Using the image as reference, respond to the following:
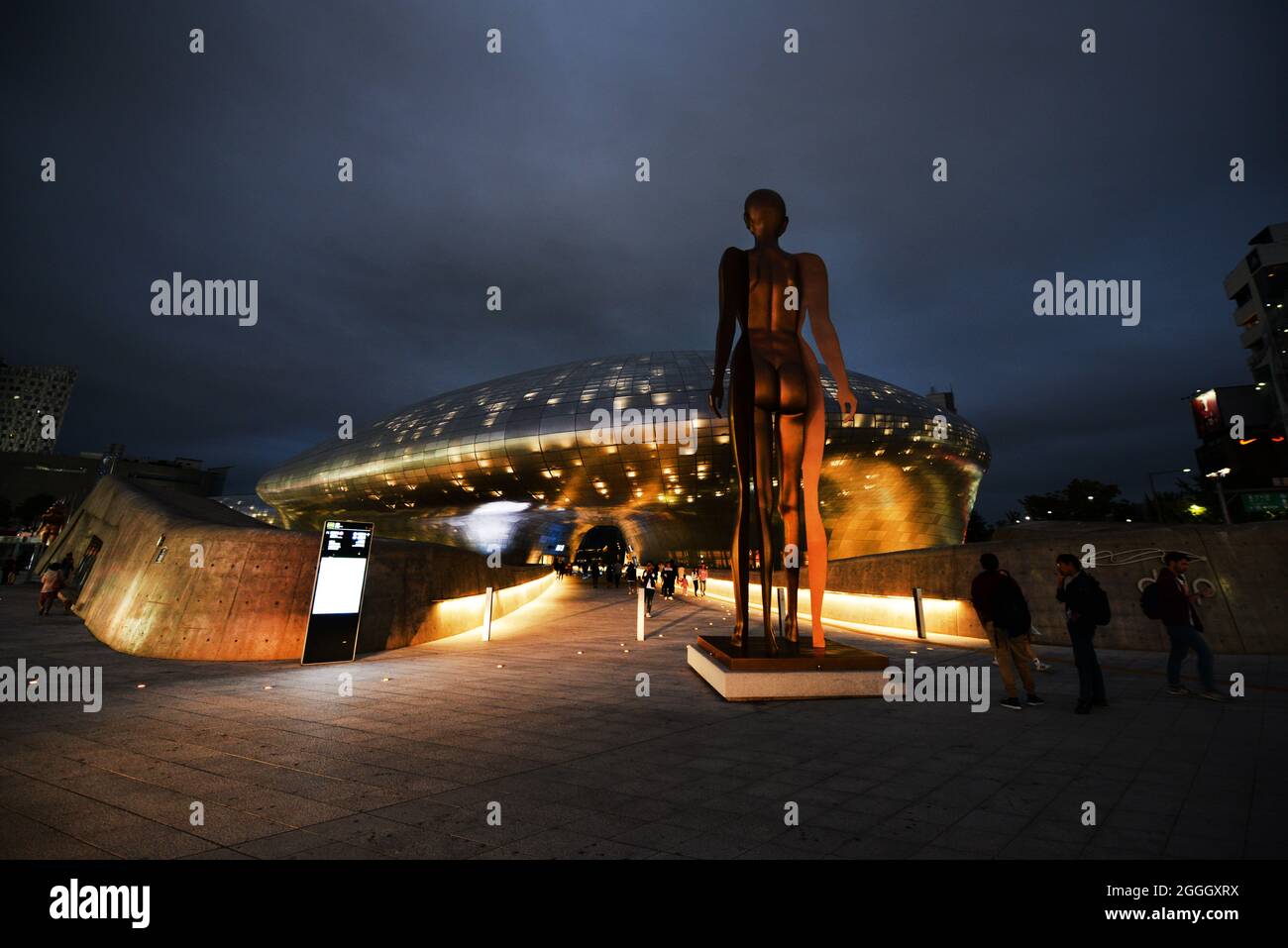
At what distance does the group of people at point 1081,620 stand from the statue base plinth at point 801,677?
144cm

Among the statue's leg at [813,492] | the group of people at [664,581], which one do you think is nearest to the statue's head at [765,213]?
the statue's leg at [813,492]

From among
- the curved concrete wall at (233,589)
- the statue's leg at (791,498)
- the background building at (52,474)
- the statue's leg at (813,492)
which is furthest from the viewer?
the background building at (52,474)

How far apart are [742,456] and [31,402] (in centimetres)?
20567

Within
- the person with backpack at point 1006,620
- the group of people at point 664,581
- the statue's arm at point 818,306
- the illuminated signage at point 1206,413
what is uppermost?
the illuminated signage at point 1206,413

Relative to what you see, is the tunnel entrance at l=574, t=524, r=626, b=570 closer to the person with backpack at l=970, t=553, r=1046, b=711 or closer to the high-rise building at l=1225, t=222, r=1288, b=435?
the high-rise building at l=1225, t=222, r=1288, b=435

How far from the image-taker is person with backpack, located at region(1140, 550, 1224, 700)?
6875 millimetres

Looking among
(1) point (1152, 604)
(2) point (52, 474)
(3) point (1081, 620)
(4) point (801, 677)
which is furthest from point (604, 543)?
(2) point (52, 474)

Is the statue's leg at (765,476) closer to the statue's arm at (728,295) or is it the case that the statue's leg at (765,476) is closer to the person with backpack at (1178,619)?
the statue's arm at (728,295)

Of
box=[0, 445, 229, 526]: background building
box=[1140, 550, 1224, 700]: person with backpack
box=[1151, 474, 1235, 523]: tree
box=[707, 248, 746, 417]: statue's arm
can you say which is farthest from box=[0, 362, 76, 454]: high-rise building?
box=[1151, 474, 1235, 523]: tree

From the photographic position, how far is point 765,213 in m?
8.65

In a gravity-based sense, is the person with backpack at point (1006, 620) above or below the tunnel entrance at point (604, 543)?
above

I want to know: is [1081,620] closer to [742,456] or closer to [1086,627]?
[1086,627]

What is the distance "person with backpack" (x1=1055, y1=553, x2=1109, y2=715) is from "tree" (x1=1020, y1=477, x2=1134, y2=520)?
5409 centimetres

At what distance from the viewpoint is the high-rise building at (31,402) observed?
134 meters
